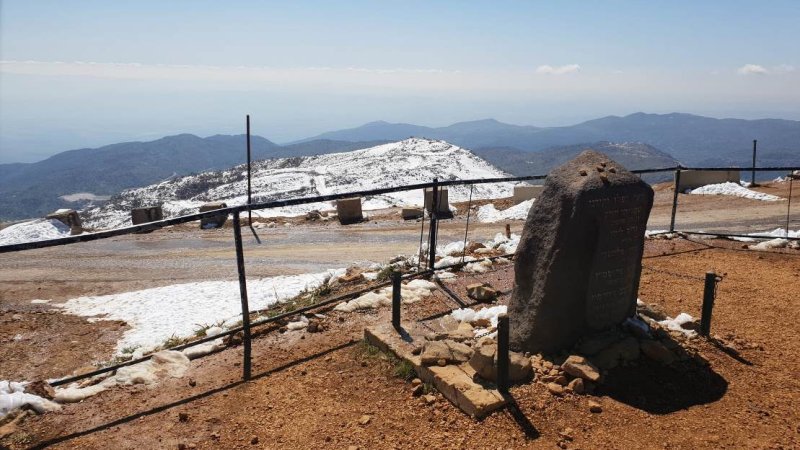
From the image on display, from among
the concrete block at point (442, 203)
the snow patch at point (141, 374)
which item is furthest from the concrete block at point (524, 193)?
the snow patch at point (141, 374)

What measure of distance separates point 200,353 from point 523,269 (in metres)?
4.40

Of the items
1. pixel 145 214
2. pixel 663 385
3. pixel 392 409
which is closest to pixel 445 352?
pixel 392 409

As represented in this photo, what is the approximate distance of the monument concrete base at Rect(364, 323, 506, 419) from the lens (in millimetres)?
5043

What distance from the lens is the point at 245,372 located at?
629 cm

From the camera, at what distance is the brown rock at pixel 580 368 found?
543 centimetres

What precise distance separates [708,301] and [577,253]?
212 cm

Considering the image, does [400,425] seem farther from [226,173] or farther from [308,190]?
[226,173]

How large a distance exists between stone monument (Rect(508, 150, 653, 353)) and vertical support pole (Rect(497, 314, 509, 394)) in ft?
3.21

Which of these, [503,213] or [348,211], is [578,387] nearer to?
[503,213]

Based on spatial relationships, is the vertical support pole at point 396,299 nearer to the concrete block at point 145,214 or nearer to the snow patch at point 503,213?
the snow patch at point 503,213

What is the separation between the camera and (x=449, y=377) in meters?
5.40

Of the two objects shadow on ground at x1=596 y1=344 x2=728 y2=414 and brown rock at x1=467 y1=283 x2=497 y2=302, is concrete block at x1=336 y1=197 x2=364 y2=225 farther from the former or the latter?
shadow on ground at x1=596 y1=344 x2=728 y2=414

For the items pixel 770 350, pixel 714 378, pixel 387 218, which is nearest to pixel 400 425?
pixel 714 378

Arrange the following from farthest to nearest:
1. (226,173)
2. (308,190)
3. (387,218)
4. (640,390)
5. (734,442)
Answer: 1. (226,173)
2. (308,190)
3. (387,218)
4. (640,390)
5. (734,442)
